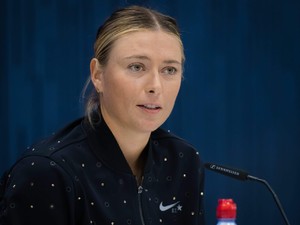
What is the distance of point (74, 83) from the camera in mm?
1893

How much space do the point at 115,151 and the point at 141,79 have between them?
20 cm

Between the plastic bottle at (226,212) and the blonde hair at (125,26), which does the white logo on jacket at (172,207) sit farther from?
the blonde hair at (125,26)

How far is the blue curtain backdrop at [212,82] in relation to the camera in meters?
1.85

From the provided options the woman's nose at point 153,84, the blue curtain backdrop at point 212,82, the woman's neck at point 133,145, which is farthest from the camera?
the blue curtain backdrop at point 212,82

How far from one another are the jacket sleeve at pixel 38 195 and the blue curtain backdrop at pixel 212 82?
76cm

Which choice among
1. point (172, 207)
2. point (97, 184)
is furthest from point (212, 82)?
point (97, 184)

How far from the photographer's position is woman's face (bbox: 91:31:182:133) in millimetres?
1175

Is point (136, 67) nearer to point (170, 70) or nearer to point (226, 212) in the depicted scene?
point (170, 70)

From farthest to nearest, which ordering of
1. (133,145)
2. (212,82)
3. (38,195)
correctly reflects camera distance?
(212,82)
(133,145)
(38,195)

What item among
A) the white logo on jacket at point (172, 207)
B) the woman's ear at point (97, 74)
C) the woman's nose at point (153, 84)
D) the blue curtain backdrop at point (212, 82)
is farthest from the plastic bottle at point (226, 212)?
the blue curtain backdrop at point (212, 82)

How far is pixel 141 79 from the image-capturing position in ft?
3.83

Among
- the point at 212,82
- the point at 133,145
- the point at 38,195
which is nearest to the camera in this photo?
the point at 38,195

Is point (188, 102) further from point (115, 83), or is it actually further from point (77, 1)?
point (115, 83)

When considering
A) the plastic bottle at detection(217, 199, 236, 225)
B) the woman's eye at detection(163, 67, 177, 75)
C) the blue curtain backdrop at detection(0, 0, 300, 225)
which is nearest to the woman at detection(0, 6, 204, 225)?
the woman's eye at detection(163, 67, 177, 75)
